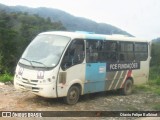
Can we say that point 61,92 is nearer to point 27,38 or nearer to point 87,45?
point 87,45

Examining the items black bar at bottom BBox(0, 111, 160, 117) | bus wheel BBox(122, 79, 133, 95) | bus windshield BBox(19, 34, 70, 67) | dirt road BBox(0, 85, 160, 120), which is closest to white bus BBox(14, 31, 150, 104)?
bus windshield BBox(19, 34, 70, 67)

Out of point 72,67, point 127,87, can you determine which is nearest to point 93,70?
point 72,67

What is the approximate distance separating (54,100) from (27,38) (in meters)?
51.6

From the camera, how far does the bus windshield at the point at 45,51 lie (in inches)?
436

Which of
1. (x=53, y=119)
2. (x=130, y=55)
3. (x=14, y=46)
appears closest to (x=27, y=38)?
(x=14, y=46)

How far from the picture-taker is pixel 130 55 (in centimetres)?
1497

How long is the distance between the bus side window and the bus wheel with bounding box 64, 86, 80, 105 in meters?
0.80

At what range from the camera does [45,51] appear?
11.4m

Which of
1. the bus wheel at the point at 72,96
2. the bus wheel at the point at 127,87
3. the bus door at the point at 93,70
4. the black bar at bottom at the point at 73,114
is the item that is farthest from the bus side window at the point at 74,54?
the bus wheel at the point at 127,87

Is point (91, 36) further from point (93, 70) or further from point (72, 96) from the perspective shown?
point (72, 96)

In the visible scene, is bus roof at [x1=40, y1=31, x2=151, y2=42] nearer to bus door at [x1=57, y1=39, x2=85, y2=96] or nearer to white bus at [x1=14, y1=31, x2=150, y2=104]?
white bus at [x1=14, y1=31, x2=150, y2=104]

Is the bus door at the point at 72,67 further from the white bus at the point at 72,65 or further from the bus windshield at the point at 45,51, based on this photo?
the bus windshield at the point at 45,51

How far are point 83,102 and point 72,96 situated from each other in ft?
2.81

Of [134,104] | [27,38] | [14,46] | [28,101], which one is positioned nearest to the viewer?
[28,101]
